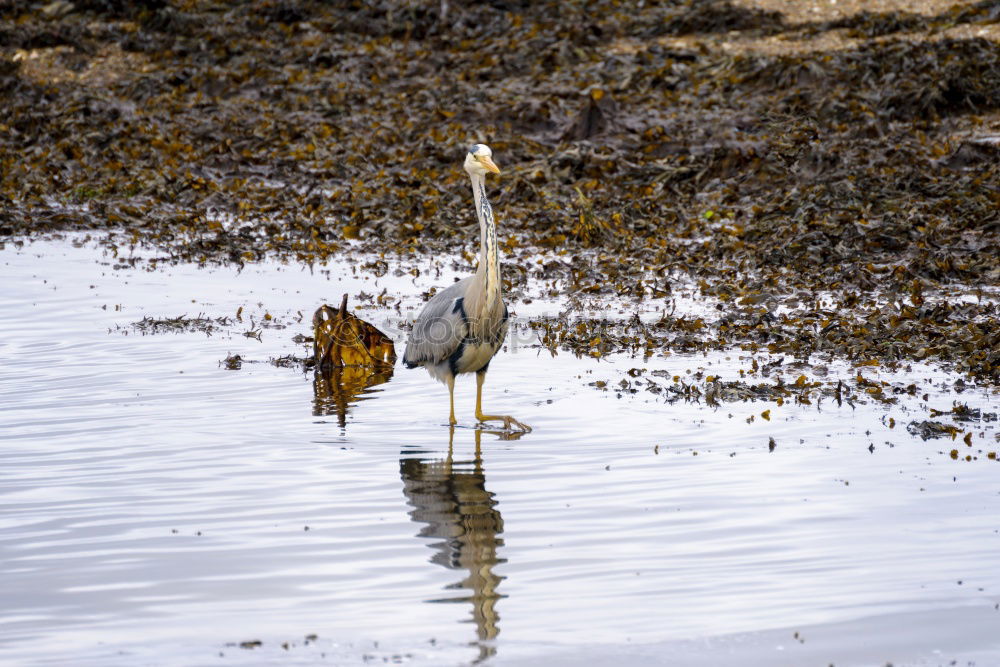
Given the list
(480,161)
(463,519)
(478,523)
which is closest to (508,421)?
(480,161)

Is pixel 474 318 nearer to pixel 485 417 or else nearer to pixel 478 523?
pixel 485 417

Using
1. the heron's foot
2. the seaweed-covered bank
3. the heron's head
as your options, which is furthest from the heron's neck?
the seaweed-covered bank

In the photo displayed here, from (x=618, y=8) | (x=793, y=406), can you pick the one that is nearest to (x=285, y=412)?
(x=793, y=406)

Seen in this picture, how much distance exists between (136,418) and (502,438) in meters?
2.50

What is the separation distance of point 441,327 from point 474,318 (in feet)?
1.01

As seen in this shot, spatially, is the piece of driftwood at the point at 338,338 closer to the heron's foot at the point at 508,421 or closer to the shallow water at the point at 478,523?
the shallow water at the point at 478,523

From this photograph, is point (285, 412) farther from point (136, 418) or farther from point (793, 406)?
point (793, 406)

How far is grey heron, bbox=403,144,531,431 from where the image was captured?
840 cm

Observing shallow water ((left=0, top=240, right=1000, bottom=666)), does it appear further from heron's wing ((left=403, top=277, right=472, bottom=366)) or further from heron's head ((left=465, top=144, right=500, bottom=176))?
heron's head ((left=465, top=144, right=500, bottom=176))

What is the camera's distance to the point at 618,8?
25922mm

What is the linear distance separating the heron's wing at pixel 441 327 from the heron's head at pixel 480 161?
74cm

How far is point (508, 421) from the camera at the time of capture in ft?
28.2

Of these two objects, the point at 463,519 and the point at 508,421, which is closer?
the point at 463,519

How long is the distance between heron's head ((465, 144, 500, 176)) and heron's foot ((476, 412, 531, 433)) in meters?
1.65
